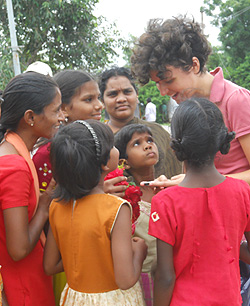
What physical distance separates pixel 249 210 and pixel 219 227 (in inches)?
8.2

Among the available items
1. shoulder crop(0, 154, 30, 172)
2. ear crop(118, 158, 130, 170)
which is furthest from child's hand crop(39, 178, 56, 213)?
ear crop(118, 158, 130, 170)

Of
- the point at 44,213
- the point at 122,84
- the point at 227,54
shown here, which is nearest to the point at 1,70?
the point at 122,84

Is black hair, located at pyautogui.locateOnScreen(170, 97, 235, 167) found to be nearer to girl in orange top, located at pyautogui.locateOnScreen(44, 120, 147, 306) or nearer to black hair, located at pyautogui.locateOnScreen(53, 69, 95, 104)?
girl in orange top, located at pyautogui.locateOnScreen(44, 120, 147, 306)

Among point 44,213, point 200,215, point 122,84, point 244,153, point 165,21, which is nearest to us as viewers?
point 200,215

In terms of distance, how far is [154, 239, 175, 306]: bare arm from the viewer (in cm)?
179

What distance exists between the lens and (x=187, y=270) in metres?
1.81

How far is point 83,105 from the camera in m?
2.69

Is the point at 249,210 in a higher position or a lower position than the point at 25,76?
lower

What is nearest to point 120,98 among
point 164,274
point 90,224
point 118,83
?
point 118,83

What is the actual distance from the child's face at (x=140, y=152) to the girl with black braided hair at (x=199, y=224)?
0.81m

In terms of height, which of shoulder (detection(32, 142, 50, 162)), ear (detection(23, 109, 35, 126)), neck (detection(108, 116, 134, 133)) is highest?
ear (detection(23, 109, 35, 126))

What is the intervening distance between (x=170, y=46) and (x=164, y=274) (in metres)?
1.60

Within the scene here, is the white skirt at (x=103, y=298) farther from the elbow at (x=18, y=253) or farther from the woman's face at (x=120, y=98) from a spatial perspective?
the woman's face at (x=120, y=98)

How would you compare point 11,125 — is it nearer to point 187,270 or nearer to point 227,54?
point 187,270
